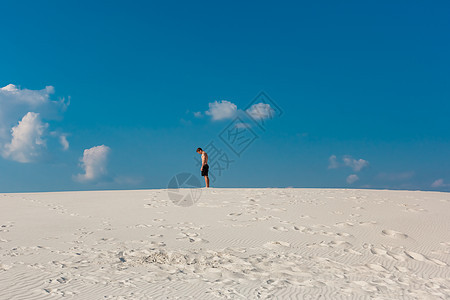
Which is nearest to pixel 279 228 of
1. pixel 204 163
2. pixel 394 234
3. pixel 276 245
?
pixel 276 245

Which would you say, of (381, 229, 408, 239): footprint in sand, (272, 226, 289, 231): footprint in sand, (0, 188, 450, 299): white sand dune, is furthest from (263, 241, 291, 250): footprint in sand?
(381, 229, 408, 239): footprint in sand

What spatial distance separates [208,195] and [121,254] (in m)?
7.16

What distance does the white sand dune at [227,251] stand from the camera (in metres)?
4.76

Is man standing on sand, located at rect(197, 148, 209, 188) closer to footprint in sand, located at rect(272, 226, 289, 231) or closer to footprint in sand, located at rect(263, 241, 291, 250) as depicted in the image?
footprint in sand, located at rect(272, 226, 289, 231)

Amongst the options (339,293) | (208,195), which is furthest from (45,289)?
(208,195)

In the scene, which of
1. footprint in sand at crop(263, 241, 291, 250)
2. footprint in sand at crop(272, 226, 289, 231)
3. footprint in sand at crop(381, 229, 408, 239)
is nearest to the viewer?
footprint in sand at crop(263, 241, 291, 250)

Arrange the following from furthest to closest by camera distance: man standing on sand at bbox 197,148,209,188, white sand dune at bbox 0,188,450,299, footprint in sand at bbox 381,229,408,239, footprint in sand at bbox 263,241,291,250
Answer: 1. man standing on sand at bbox 197,148,209,188
2. footprint in sand at bbox 381,229,408,239
3. footprint in sand at bbox 263,241,291,250
4. white sand dune at bbox 0,188,450,299

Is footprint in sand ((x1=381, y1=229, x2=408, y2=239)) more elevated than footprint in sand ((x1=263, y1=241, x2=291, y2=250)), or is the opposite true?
footprint in sand ((x1=381, y1=229, x2=408, y2=239))

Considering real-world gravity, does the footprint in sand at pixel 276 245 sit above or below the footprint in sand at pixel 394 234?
below

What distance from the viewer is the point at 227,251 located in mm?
A: 6422

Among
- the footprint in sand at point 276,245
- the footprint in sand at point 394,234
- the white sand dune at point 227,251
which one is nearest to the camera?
the white sand dune at point 227,251

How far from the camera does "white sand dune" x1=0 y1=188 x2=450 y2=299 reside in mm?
4758

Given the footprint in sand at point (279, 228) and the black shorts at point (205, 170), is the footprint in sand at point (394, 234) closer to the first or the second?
the footprint in sand at point (279, 228)

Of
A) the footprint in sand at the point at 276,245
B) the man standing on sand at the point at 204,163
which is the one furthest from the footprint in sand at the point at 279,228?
the man standing on sand at the point at 204,163
